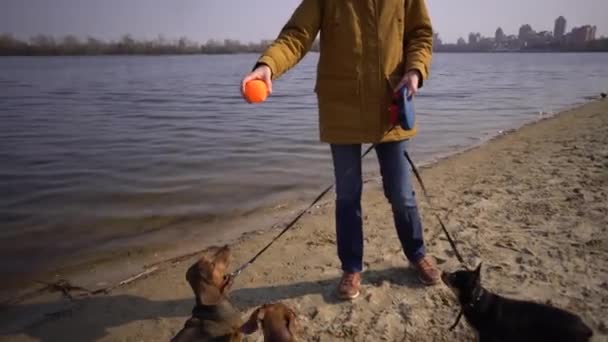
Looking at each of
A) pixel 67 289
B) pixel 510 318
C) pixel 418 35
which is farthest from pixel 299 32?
pixel 67 289

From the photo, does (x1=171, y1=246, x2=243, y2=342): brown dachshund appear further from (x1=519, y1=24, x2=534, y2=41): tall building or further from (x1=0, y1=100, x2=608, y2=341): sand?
Result: (x1=519, y1=24, x2=534, y2=41): tall building

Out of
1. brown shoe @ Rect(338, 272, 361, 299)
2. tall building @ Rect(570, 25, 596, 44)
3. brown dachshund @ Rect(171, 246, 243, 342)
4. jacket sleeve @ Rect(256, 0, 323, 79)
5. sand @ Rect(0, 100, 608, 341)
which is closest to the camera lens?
brown dachshund @ Rect(171, 246, 243, 342)

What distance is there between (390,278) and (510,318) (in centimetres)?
110

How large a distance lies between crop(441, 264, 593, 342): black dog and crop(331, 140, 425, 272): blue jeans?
520 mm

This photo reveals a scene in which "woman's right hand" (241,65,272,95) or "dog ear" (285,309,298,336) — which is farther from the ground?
"woman's right hand" (241,65,272,95)

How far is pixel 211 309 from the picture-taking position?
2.83m

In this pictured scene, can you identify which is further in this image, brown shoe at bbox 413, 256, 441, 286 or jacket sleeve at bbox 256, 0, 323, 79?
brown shoe at bbox 413, 256, 441, 286

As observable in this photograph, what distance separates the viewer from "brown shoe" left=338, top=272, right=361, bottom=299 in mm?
3406

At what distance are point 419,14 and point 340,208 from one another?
147cm

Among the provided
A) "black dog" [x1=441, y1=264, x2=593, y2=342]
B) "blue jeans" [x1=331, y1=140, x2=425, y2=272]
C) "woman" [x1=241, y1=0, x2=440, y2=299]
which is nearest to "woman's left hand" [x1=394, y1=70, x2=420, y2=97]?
"woman" [x1=241, y1=0, x2=440, y2=299]

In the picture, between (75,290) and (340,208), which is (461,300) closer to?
(340,208)

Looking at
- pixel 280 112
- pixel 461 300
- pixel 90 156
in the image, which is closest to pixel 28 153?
pixel 90 156

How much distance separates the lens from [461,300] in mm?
2924

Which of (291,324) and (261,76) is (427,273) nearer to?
(291,324)
